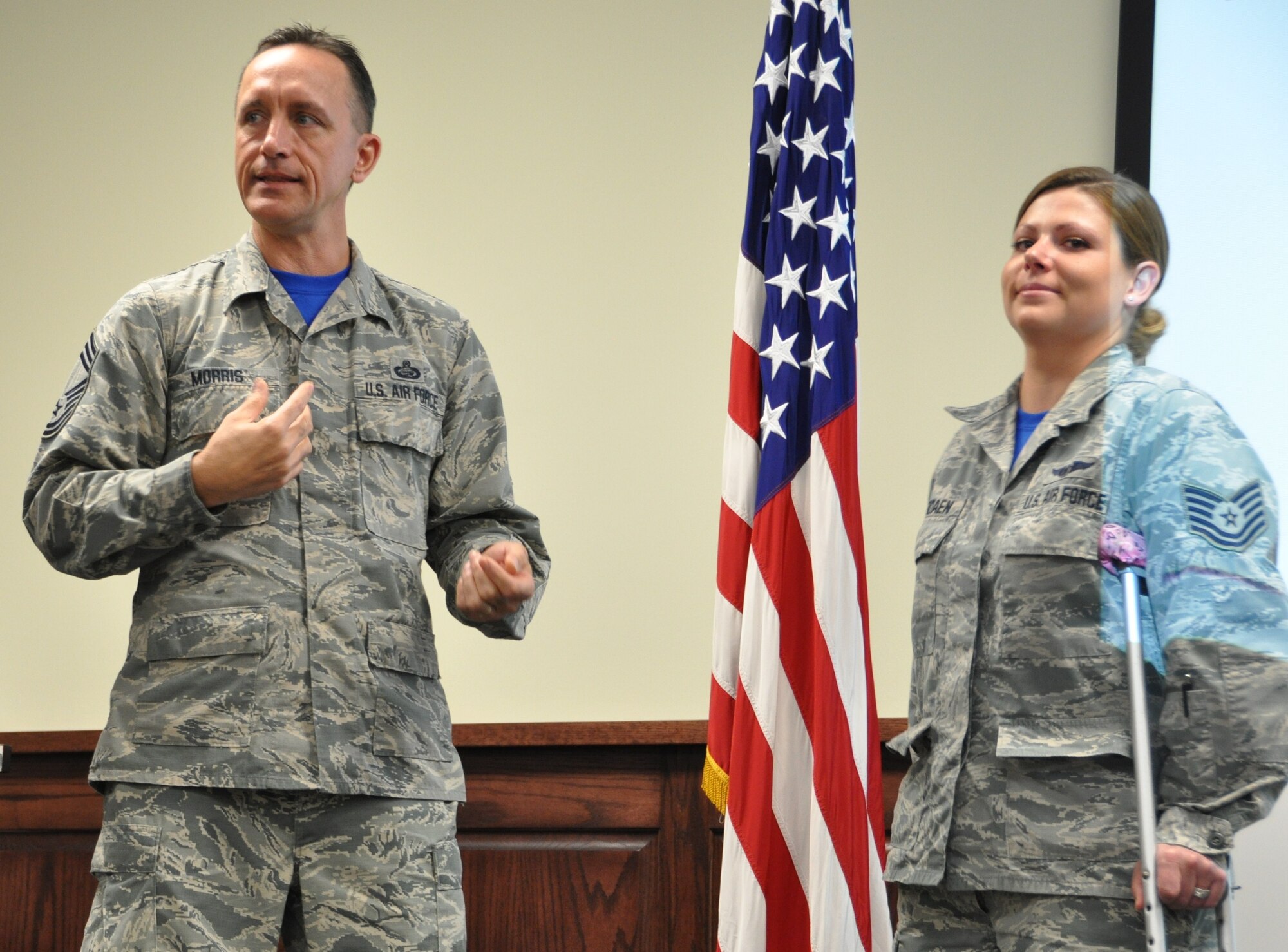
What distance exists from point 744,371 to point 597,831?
105cm

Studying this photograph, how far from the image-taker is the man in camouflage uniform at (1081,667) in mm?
812

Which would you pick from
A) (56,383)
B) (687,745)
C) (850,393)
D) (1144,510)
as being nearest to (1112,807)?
(1144,510)

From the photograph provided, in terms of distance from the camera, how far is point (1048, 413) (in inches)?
58.3

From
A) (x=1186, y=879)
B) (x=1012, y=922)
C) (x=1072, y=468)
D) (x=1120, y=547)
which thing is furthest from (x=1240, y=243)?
(x=1012, y=922)

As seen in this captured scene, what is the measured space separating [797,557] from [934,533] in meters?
0.39

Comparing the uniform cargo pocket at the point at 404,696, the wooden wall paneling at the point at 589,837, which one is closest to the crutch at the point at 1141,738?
the uniform cargo pocket at the point at 404,696

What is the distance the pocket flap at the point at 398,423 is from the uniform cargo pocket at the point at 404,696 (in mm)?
244

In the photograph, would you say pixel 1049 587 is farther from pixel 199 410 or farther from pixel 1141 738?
pixel 199 410

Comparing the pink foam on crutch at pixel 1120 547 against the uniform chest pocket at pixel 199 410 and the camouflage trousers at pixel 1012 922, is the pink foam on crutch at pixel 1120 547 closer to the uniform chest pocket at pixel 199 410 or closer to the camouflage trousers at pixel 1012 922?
the camouflage trousers at pixel 1012 922

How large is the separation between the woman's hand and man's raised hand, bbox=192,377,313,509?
990 mm

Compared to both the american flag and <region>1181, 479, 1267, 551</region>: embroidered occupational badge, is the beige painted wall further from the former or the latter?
<region>1181, 479, 1267, 551</region>: embroidered occupational badge

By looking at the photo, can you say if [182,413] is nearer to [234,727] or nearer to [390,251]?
[234,727]

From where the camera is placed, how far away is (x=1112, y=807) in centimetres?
133

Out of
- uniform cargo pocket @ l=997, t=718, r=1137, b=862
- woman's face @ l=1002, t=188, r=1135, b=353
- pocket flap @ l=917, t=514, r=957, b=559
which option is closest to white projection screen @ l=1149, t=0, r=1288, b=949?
woman's face @ l=1002, t=188, r=1135, b=353
